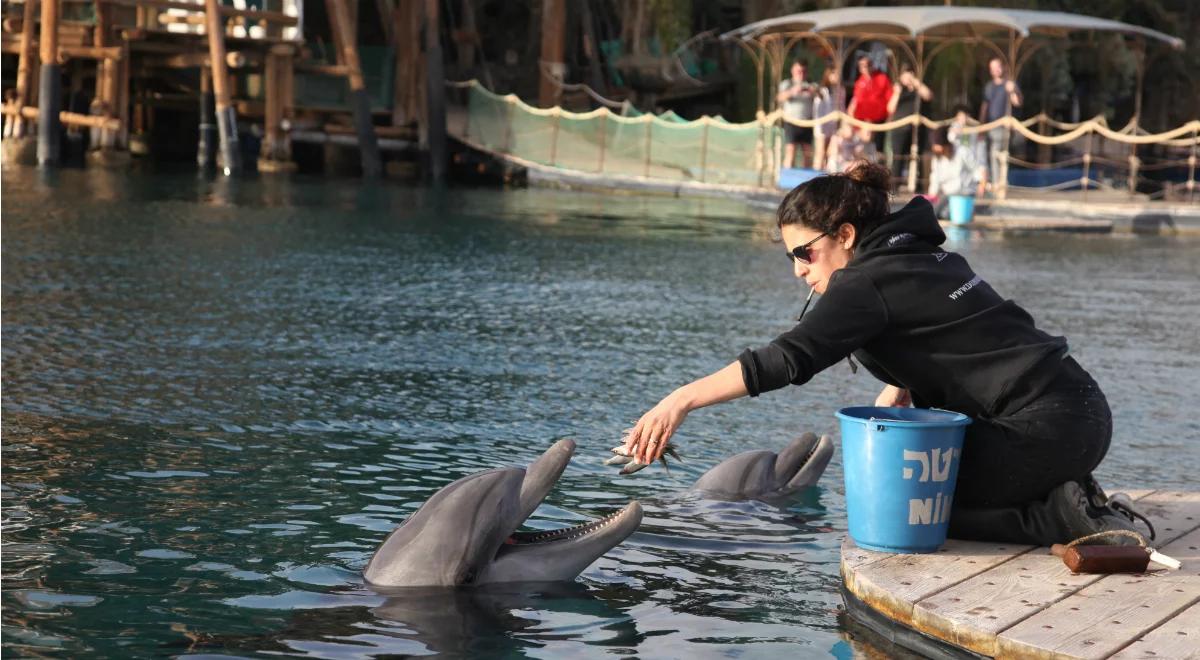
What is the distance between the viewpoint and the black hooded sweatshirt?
4465 mm

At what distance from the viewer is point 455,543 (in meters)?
4.91

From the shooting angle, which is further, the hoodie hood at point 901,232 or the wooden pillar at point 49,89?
the wooden pillar at point 49,89

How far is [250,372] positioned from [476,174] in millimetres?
22288

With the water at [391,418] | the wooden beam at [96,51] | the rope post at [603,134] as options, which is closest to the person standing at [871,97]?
the rope post at [603,134]

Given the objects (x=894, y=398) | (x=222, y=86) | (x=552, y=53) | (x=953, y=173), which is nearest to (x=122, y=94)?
(x=222, y=86)

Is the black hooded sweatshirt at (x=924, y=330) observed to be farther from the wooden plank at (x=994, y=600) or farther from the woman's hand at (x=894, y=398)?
the wooden plank at (x=994, y=600)

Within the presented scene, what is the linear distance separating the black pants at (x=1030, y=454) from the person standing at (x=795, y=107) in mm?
19719

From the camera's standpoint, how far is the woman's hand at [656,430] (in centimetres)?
432

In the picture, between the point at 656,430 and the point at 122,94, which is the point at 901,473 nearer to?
the point at 656,430

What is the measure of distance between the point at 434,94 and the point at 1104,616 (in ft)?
79.9

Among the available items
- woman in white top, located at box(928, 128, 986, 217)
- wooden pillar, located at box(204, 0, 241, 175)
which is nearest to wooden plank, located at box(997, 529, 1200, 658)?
woman in white top, located at box(928, 128, 986, 217)

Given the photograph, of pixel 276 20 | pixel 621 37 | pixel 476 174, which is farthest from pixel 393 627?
pixel 621 37

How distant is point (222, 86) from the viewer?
24312 millimetres

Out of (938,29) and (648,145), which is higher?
(938,29)
